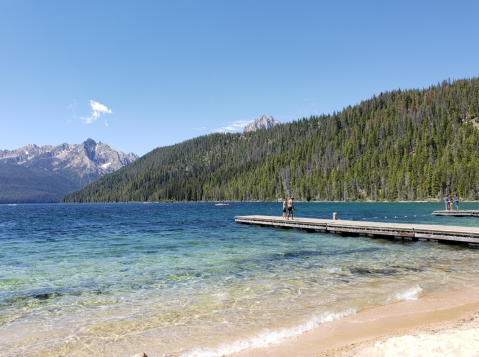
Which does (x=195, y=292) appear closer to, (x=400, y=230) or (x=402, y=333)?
(x=402, y=333)

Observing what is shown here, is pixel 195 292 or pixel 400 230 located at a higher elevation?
pixel 400 230

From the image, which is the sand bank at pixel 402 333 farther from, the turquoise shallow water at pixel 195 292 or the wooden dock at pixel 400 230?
the wooden dock at pixel 400 230

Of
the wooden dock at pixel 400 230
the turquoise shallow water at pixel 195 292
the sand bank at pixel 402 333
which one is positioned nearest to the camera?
the sand bank at pixel 402 333

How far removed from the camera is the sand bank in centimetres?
717

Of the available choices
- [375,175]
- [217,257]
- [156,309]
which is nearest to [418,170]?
[375,175]

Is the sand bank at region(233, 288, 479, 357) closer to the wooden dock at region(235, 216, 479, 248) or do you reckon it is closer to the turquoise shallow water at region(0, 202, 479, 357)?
the turquoise shallow water at region(0, 202, 479, 357)

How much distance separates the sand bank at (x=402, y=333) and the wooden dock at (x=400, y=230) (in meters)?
18.1

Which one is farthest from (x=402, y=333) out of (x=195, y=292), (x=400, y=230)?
(x=400, y=230)

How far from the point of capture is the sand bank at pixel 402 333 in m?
7.17

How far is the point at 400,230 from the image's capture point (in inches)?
1308

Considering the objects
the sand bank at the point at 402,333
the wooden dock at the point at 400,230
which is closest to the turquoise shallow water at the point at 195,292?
the sand bank at the point at 402,333

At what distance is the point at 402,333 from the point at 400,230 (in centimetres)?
2665

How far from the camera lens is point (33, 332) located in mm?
10359

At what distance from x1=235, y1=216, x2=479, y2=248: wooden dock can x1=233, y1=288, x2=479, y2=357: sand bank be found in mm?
18050
